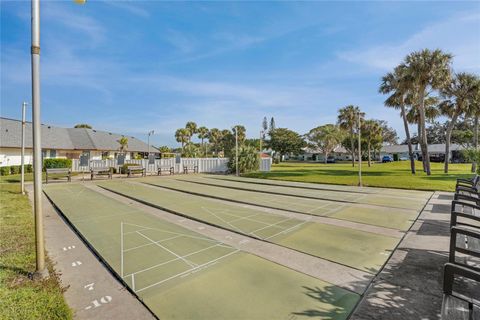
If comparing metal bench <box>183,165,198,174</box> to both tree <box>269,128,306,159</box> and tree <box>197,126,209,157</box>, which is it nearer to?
tree <box>197,126,209,157</box>

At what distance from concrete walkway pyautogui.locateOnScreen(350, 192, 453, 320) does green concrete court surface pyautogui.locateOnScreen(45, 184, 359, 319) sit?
0.29m

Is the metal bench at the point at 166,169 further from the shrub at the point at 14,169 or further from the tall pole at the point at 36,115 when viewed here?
the tall pole at the point at 36,115

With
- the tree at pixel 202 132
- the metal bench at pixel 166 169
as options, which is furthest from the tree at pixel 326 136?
the metal bench at pixel 166 169

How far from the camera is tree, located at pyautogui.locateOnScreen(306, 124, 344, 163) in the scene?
62.4 meters

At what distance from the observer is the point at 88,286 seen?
361 centimetres

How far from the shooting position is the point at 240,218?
24.8ft

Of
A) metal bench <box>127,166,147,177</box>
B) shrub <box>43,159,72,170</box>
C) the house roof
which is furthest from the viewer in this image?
the house roof

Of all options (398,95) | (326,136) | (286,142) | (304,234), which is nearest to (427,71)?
(398,95)

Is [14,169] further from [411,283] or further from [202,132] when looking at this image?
[202,132]

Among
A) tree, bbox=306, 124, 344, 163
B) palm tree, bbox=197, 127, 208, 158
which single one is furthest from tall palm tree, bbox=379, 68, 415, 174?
palm tree, bbox=197, 127, 208, 158

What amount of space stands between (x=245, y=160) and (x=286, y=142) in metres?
40.6

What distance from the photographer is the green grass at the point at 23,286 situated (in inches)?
114

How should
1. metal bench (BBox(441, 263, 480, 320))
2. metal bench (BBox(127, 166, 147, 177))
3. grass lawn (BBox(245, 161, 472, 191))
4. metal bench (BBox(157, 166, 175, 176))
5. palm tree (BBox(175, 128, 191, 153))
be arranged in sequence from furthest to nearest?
1. palm tree (BBox(175, 128, 191, 153))
2. metal bench (BBox(157, 166, 175, 176))
3. metal bench (BBox(127, 166, 147, 177))
4. grass lawn (BBox(245, 161, 472, 191))
5. metal bench (BBox(441, 263, 480, 320))

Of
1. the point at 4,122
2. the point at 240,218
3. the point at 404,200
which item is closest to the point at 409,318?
the point at 240,218
